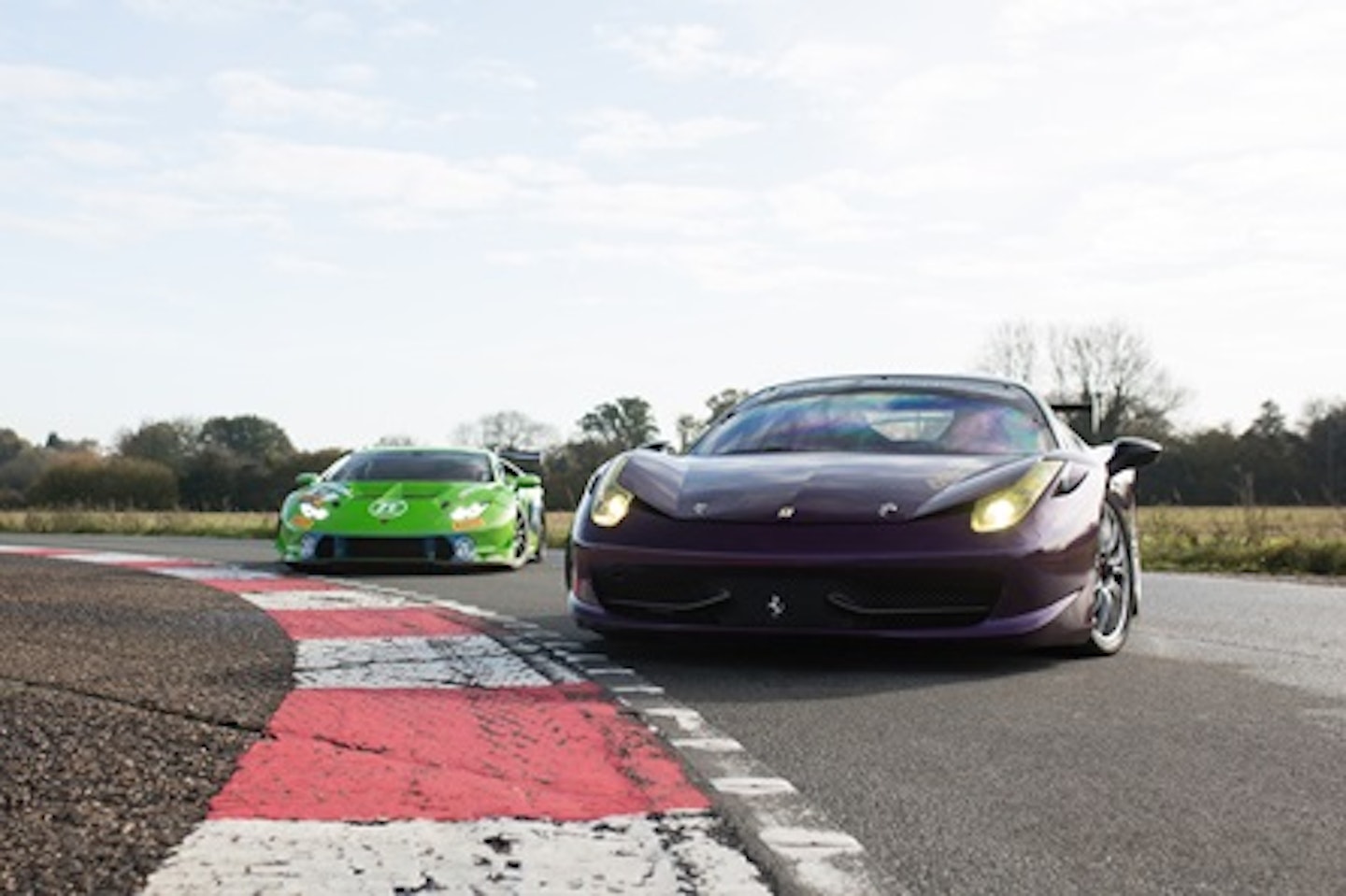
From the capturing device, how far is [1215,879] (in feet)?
9.79

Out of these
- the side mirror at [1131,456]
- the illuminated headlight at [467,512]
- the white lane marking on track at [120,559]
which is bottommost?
the white lane marking on track at [120,559]

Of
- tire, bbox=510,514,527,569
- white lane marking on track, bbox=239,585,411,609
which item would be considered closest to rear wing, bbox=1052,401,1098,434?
white lane marking on track, bbox=239,585,411,609

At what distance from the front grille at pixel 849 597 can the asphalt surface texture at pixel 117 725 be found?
160 centimetres

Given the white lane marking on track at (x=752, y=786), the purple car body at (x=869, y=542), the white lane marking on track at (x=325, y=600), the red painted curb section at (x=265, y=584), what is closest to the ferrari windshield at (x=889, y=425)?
the purple car body at (x=869, y=542)

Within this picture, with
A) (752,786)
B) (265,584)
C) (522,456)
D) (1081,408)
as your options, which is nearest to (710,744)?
(752,786)

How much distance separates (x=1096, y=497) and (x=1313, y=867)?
3.75 meters

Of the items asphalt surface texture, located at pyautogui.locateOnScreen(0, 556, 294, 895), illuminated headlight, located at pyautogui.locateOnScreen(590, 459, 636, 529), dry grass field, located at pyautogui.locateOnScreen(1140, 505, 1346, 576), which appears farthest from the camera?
dry grass field, located at pyautogui.locateOnScreen(1140, 505, 1346, 576)

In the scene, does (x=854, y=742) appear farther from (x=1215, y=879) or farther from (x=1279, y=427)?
(x=1279, y=427)

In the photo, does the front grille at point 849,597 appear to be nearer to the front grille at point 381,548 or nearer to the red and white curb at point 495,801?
the red and white curb at point 495,801

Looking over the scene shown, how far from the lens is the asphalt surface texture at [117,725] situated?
3.04 metres

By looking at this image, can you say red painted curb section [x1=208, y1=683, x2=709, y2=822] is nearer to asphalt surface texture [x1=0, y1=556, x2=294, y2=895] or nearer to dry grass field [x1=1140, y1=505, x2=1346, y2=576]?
asphalt surface texture [x1=0, y1=556, x2=294, y2=895]

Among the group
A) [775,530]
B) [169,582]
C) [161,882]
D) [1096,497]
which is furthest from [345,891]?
[169,582]

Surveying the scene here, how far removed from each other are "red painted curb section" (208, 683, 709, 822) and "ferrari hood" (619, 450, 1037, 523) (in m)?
1.20

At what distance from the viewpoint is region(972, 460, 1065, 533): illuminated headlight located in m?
6.21
